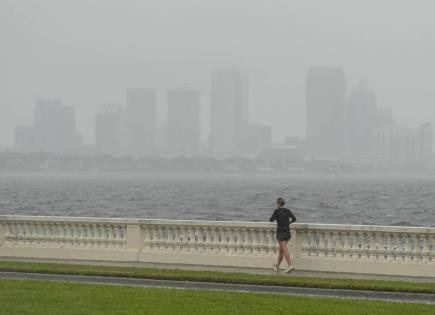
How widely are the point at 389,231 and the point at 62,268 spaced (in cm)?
763

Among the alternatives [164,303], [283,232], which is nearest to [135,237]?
[283,232]

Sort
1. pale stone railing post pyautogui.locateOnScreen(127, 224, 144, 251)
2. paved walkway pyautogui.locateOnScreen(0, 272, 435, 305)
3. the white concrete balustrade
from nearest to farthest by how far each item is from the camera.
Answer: paved walkway pyautogui.locateOnScreen(0, 272, 435, 305), the white concrete balustrade, pale stone railing post pyautogui.locateOnScreen(127, 224, 144, 251)

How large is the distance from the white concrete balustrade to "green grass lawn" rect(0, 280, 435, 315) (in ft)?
15.9

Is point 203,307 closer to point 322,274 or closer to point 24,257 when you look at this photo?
point 322,274

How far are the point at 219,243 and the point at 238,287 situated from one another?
442 centimetres

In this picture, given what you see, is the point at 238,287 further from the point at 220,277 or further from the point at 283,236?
the point at 283,236

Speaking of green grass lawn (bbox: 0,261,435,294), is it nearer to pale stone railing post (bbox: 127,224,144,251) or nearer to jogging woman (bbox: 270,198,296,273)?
jogging woman (bbox: 270,198,296,273)

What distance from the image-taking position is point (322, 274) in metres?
20.5

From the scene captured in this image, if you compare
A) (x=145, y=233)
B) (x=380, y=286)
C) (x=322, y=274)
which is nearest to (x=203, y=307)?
Result: (x=380, y=286)

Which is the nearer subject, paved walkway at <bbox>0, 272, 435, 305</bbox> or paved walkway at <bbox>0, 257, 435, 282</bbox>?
paved walkway at <bbox>0, 272, 435, 305</bbox>

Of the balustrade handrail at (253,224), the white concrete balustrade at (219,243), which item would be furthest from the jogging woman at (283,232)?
the white concrete balustrade at (219,243)

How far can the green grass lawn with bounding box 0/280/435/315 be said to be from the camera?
14484mm

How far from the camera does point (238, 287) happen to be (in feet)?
59.1

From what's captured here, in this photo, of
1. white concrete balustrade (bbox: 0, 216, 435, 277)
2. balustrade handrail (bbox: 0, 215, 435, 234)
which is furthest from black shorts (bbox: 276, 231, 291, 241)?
white concrete balustrade (bbox: 0, 216, 435, 277)
